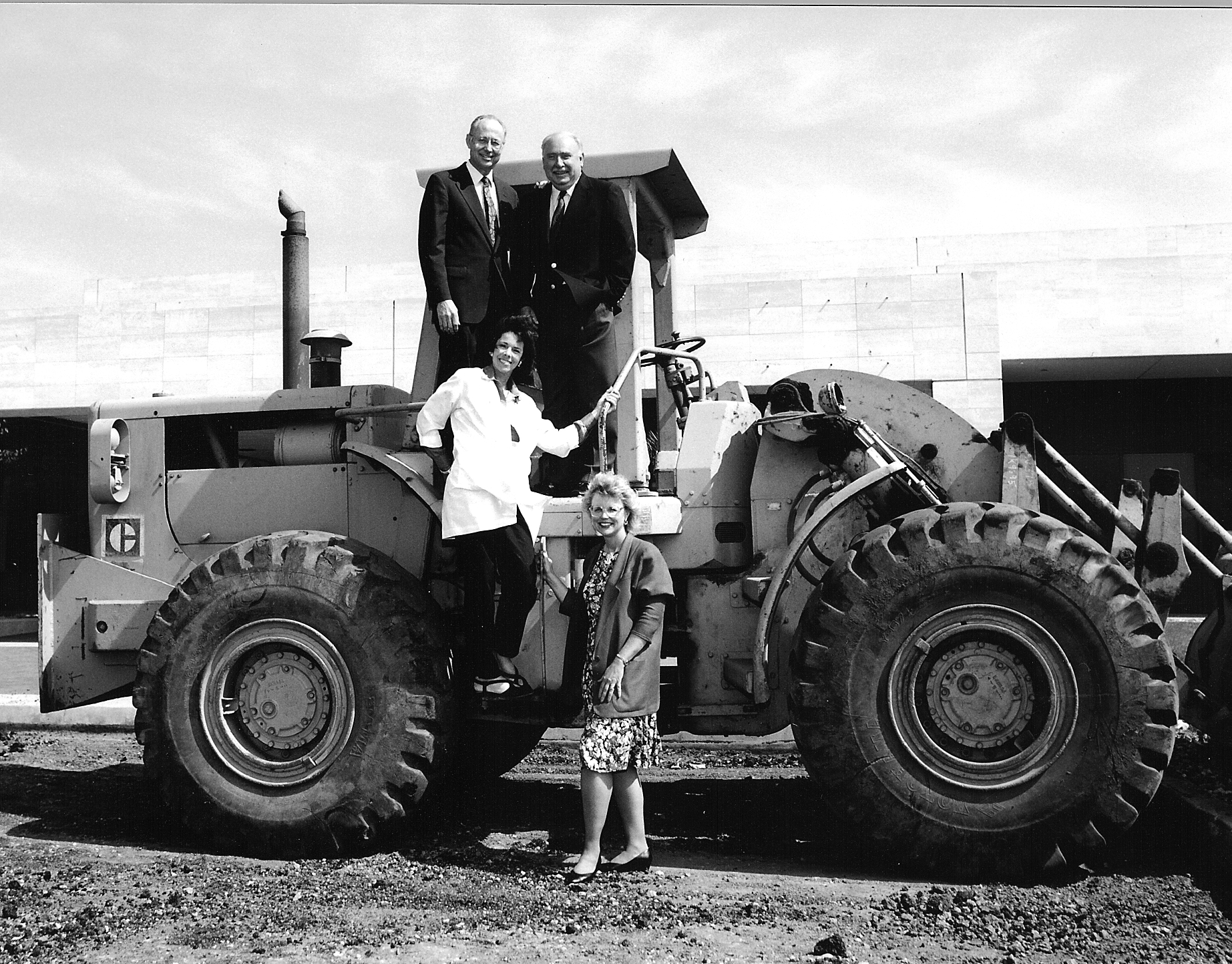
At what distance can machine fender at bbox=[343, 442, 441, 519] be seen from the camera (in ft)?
18.7

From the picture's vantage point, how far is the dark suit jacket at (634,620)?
5012 millimetres

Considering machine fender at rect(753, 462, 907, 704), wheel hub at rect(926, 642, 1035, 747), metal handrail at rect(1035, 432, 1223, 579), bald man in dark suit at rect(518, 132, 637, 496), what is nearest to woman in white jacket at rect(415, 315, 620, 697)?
bald man in dark suit at rect(518, 132, 637, 496)

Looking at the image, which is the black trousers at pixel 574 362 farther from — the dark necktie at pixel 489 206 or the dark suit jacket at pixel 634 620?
the dark suit jacket at pixel 634 620

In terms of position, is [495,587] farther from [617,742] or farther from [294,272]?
[294,272]

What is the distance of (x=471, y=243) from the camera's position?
5.90 meters

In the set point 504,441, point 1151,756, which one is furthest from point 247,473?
point 1151,756

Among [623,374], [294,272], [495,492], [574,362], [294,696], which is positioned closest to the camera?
[495,492]

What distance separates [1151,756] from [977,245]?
59.7 ft

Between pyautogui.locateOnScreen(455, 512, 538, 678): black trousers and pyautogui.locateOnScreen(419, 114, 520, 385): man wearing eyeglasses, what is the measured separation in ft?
3.15

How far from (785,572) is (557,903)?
5.35 feet

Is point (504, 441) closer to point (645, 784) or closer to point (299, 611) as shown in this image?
point (299, 611)

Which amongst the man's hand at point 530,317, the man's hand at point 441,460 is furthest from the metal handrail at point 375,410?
the man's hand at point 530,317

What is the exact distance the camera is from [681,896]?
188 inches

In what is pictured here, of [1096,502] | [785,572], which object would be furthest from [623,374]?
[1096,502]
